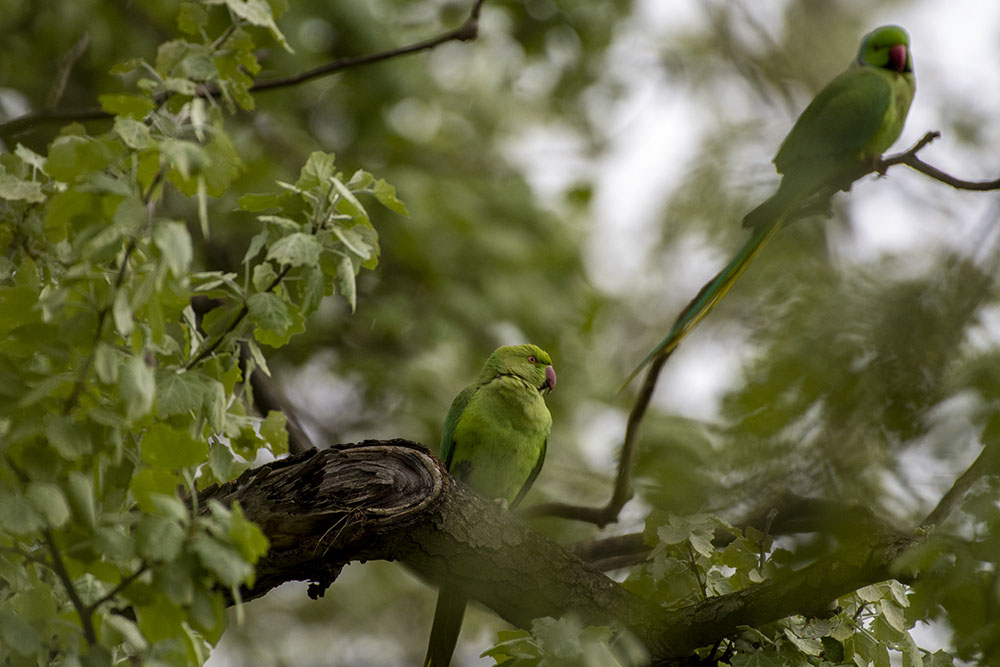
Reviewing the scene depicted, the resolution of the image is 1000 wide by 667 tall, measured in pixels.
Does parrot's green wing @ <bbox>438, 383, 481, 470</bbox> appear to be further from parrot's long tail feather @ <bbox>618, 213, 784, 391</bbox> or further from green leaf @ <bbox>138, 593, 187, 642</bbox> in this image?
green leaf @ <bbox>138, 593, 187, 642</bbox>

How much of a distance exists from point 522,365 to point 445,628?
118 cm

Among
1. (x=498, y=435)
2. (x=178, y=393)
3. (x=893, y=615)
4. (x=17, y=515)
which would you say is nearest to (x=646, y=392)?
(x=498, y=435)

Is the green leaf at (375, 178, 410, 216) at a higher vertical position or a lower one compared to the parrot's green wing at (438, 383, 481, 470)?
Answer: higher

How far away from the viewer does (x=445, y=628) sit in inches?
119

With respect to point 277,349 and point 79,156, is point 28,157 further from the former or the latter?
point 277,349

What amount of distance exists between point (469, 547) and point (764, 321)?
3.19 ft

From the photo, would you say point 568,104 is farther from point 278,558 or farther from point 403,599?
point 278,558

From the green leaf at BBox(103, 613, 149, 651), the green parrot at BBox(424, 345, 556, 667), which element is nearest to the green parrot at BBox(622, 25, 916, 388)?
the green parrot at BBox(424, 345, 556, 667)

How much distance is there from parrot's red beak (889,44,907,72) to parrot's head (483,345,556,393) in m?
1.76

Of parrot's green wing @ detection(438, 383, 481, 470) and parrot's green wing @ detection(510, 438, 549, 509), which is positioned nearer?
parrot's green wing @ detection(438, 383, 481, 470)

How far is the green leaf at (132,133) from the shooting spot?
1602mm

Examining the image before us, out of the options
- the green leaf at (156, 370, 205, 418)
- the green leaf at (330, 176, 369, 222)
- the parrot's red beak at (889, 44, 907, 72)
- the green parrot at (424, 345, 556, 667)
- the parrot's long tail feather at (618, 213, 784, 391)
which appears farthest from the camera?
the green parrot at (424, 345, 556, 667)

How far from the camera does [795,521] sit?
1.90 metres

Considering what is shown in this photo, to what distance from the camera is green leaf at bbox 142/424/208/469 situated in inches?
65.3
